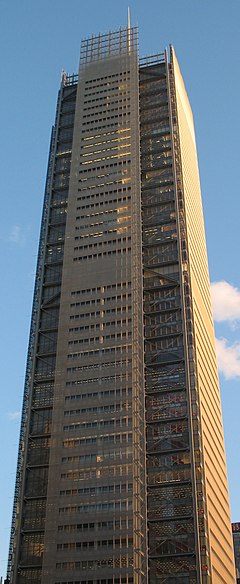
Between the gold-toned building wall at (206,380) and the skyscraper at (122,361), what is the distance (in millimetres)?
878

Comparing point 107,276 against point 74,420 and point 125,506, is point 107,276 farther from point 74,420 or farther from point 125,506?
point 125,506

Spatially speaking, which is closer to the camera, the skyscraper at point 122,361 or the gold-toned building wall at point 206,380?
the skyscraper at point 122,361

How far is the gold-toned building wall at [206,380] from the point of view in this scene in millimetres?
136750

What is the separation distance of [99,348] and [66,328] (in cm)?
1029

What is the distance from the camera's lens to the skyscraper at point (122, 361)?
124250 mm

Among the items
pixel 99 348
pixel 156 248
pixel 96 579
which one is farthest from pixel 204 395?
pixel 96 579

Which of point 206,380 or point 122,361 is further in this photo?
point 206,380

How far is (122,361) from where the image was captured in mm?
141250

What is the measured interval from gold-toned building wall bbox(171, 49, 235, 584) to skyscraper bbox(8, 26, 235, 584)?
2.88 ft

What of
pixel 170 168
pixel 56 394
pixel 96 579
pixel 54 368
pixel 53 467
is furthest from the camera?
pixel 170 168

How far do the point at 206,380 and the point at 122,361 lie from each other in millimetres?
24482

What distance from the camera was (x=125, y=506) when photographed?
124m

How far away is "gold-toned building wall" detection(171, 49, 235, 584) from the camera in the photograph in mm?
136750

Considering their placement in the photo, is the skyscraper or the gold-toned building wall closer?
the skyscraper
